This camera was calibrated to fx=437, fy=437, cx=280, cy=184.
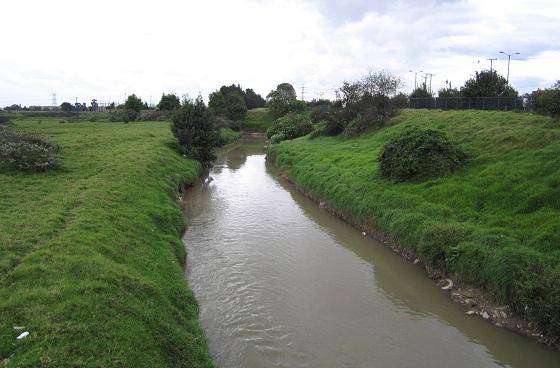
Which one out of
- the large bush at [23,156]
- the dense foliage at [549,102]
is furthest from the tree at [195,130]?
the dense foliage at [549,102]

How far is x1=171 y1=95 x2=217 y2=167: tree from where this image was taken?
43938 mm

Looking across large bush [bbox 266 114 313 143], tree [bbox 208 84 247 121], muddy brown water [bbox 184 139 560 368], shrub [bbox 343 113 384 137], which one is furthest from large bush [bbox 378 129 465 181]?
tree [bbox 208 84 247 121]

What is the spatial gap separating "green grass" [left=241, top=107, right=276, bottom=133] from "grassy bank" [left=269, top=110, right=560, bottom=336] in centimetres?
7495

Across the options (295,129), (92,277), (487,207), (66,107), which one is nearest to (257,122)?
(295,129)

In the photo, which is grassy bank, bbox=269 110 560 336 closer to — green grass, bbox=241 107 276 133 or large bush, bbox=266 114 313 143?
large bush, bbox=266 114 313 143

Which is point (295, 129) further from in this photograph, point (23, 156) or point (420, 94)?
point (23, 156)

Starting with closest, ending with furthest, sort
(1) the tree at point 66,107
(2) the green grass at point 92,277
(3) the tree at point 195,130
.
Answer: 1. (2) the green grass at point 92,277
2. (3) the tree at point 195,130
3. (1) the tree at point 66,107

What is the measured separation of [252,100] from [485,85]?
107 meters

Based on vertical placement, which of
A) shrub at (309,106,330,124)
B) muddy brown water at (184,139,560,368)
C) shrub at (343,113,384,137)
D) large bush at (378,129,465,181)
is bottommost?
muddy brown water at (184,139,560,368)

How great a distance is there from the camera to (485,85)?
49.5m

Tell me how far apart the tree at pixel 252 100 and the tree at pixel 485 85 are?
102237mm

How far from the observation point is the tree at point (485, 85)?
49.2 meters

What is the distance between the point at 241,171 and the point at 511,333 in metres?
36.4

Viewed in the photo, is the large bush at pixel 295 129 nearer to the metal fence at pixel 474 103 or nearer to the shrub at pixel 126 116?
the metal fence at pixel 474 103
